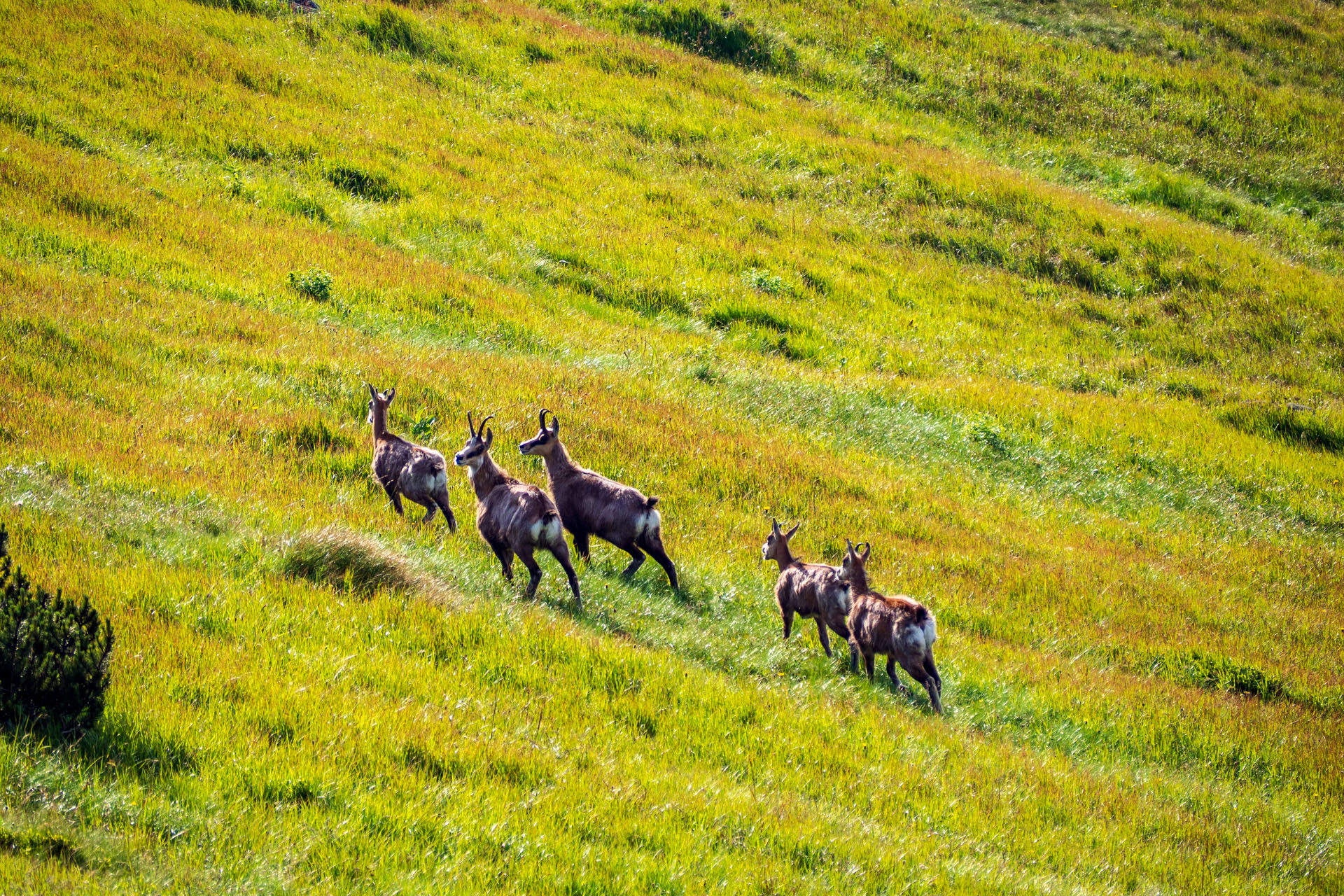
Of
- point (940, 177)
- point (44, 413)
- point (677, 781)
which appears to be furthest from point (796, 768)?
point (940, 177)

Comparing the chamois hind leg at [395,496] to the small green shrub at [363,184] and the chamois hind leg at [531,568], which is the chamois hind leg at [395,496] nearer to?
the chamois hind leg at [531,568]

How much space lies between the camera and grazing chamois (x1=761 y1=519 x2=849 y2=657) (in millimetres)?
10602

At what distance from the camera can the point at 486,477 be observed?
10898mm

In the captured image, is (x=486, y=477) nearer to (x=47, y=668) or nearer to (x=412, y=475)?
(x=412, y=475)

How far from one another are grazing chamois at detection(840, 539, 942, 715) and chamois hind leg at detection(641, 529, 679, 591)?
1.77 metres

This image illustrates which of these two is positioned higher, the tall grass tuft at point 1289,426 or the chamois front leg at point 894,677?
the tall grass tuft at point 1289,426

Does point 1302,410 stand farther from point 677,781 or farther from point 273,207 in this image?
point 273,207

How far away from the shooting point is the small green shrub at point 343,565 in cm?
889

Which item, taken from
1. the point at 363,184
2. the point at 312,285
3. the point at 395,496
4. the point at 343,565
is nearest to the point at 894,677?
the point at 343,565

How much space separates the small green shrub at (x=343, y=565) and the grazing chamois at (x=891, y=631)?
427 centimetres

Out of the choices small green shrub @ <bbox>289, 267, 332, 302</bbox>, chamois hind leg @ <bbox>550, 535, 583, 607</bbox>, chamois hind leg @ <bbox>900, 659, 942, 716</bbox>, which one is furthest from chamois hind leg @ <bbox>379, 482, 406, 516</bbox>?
small green shrub @ <bbox>289, 267, 332, 302</bbox>

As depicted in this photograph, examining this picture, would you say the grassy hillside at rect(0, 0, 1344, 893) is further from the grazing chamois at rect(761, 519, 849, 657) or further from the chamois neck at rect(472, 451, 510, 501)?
the chamois neck at rect(472, 451, 510, 501)

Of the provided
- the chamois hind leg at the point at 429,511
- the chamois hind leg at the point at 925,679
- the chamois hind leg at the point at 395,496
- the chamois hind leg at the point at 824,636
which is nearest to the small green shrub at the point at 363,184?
the chamois hind leg at the point at 395,496

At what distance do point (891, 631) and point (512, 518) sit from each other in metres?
3.75
